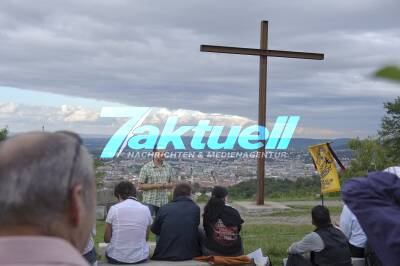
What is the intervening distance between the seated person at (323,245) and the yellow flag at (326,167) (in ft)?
7.88

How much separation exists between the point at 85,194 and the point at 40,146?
158 mm

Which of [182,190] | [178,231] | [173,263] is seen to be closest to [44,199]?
[173,263]

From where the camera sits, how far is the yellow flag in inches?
342

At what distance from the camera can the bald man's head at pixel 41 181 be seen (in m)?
1.37

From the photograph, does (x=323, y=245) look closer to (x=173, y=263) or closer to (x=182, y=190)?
(x=173, y=263)

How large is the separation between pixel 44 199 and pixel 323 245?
5.16 meters

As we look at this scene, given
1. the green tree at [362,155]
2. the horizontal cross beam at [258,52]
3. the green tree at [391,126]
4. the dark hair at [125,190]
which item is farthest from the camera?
the green tree at [391,126]

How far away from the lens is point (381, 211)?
7.31ft

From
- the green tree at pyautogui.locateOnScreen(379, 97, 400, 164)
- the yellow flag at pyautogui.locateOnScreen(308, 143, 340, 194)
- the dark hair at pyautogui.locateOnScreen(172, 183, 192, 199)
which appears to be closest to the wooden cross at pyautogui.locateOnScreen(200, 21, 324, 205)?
the yellow flag at pyautogui.locateOnScreen(308, 143, 340, 194)

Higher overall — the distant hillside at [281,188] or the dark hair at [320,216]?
the dark hair at [320,216]

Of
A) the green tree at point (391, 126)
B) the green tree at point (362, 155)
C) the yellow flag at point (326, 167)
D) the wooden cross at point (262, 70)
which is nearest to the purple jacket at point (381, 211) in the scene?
the yellow flag at point (326, 167)

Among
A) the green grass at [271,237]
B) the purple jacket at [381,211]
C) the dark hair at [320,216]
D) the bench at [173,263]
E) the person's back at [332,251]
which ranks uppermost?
the purple jacket at [381,211]

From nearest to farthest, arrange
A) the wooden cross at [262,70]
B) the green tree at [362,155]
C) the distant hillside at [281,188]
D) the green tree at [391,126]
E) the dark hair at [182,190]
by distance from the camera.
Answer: the dark hair at [182,190]
the wooden cross at [262,70]
the distant hillside at [281,188]
the green tree at [362,155]
the green tree at [391,126]

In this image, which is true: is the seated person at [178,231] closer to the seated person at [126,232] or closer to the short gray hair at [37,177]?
the seated person at [126,232]
